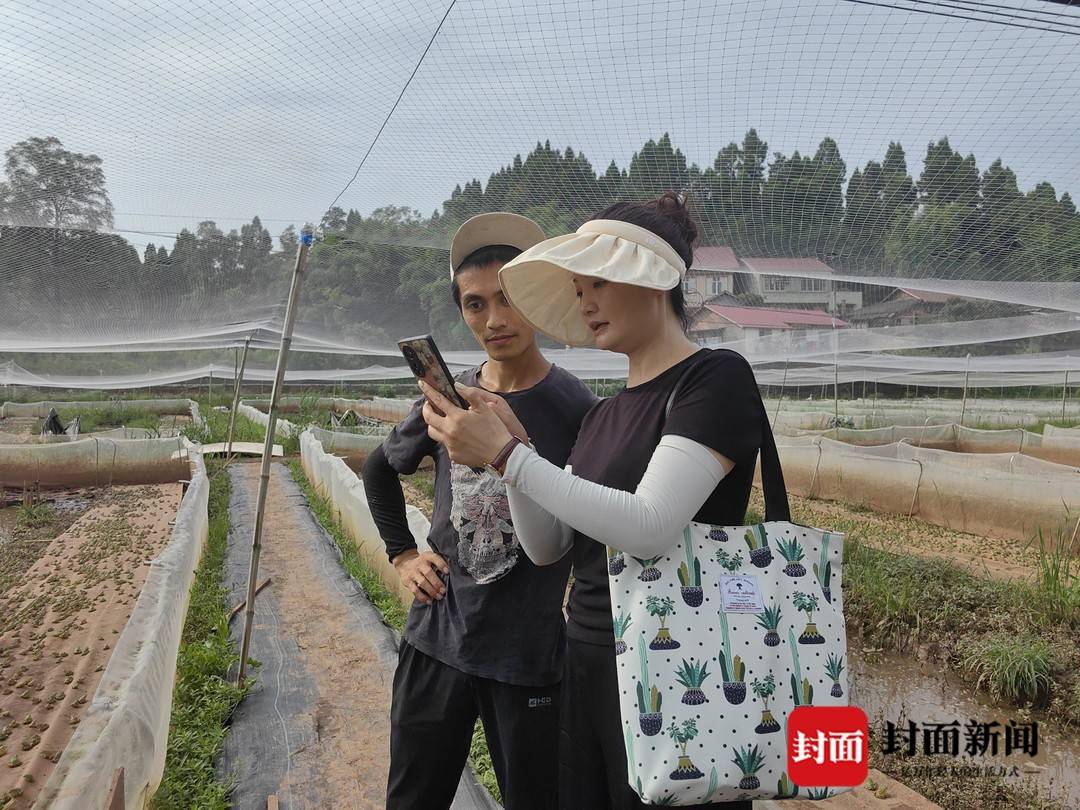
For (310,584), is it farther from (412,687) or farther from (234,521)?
(412,687)

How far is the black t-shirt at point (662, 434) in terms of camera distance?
917 millimetres

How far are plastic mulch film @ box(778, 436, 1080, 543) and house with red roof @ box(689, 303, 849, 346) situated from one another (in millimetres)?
1398

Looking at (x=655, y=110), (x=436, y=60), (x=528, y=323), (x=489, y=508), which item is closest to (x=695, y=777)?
(x=489, y=508)

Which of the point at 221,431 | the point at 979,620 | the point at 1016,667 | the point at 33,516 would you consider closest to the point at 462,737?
the point at 1016,667

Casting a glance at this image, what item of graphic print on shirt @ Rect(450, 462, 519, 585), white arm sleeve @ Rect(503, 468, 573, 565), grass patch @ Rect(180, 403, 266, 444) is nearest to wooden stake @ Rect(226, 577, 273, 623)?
graphic print on shirt @ Rect(450, 462, 519, 585)

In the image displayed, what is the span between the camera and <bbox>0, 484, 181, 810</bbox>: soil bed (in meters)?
2.68

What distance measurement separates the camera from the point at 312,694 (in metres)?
3.01

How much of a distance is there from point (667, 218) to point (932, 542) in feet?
18.8

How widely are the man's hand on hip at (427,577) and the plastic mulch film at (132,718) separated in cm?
70

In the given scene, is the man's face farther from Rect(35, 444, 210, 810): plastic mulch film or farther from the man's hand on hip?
Rect(35, 444, 210, 810): plastic mulch film

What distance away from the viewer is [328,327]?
864cm

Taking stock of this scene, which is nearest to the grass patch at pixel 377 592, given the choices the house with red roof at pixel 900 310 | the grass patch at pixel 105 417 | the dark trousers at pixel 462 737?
the dark trousers at pixel 462 737

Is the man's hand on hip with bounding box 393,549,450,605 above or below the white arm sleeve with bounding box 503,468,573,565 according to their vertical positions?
below

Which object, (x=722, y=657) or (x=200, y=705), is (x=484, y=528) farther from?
(x=200, y=705)
